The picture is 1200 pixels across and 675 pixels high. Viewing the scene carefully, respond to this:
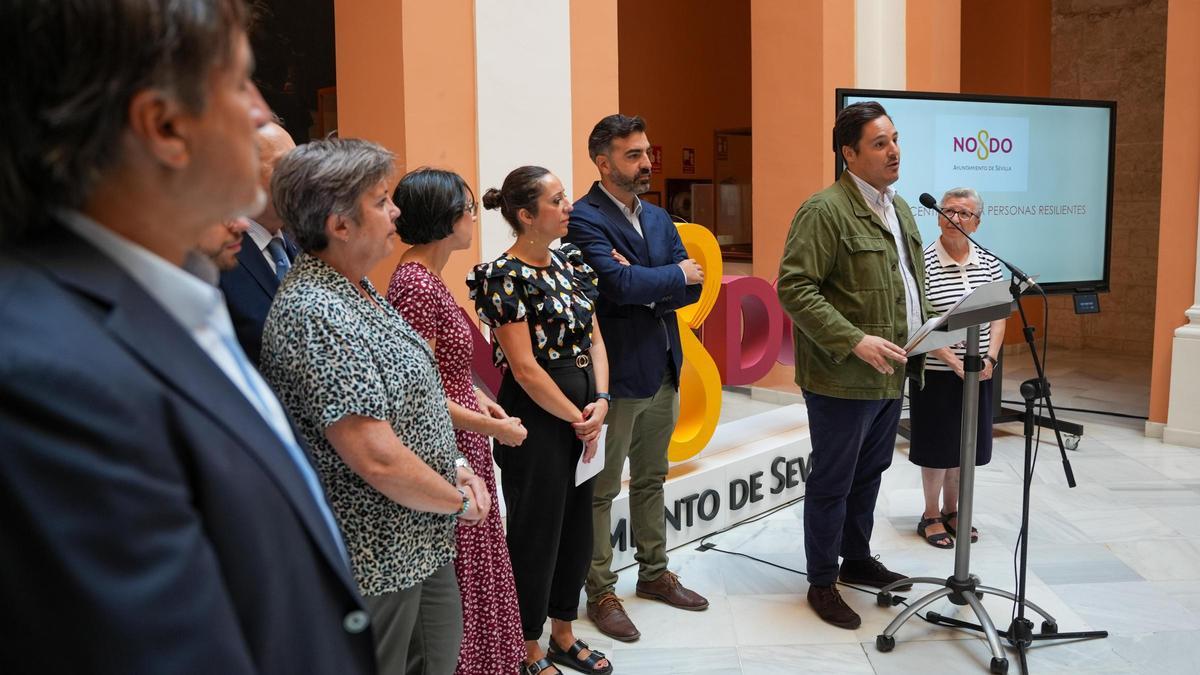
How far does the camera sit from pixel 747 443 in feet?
15.9

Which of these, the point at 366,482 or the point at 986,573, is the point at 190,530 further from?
the point at 986,573

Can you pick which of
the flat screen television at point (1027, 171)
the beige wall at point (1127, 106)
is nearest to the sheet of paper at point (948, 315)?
the flat screen television at point (1027, 171)

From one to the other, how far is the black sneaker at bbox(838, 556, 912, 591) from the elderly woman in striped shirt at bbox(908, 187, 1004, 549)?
603mm

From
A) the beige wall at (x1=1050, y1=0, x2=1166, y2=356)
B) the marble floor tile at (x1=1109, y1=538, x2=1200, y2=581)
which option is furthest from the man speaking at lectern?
the beige wall at (x1=1050, y1=0, x2=1166, y2=356)

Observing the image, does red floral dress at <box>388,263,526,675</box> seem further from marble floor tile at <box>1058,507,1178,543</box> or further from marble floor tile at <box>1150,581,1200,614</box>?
marble floor tile at <box>1058,507,1178,543</box>

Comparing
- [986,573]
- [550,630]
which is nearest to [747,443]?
[986,573]

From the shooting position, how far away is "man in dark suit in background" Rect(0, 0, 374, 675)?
28.7 inches

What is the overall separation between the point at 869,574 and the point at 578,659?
50.1 inches

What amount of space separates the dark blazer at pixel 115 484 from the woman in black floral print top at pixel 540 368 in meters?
1.83

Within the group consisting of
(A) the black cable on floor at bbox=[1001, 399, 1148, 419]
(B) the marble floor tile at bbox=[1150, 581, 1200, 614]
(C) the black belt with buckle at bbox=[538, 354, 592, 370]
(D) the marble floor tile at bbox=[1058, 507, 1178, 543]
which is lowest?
(A) the black cable on floor at bbox=[1001, 399, 1148, 419]

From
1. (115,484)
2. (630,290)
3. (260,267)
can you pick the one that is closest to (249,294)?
(260,267)

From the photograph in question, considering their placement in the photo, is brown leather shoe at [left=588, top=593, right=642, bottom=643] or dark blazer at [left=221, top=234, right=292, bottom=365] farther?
brown leather shoe at [left=588, top=593, right=642, bottom=643]

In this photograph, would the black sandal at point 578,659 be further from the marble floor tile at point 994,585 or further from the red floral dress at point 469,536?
the red floral dress at point 469,536

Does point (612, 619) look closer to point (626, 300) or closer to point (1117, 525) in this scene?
point (626, 300)
